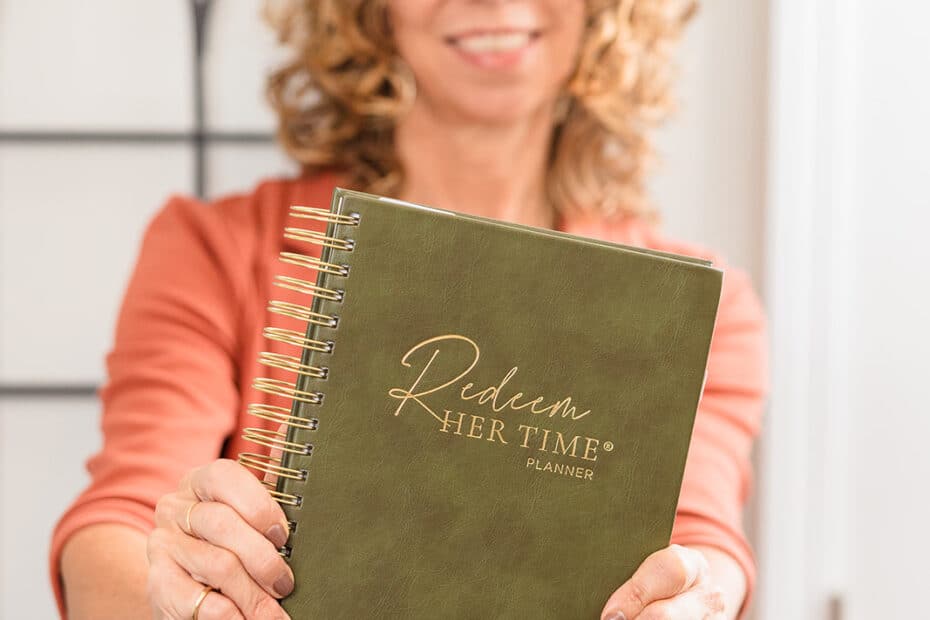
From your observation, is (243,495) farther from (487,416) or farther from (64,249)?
(64,249)

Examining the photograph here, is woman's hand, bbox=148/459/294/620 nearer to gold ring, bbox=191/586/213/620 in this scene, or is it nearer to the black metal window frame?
gold ring, bbox=191/586/213/620

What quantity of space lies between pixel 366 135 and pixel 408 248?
653mm

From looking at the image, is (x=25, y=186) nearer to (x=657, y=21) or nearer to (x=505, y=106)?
(x=505, y=106)

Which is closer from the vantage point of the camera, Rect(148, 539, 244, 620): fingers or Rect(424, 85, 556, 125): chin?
Rect(148, 539, 244, 620): fingers

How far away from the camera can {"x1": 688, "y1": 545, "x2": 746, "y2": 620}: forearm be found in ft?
2.95

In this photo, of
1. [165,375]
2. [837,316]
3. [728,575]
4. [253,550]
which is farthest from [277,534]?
[837,316]

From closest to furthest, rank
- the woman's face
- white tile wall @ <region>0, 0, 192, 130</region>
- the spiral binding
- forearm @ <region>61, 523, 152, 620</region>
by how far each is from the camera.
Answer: the spiral binding
forearm @ <region>61, 523, 152, 620</region>
the woman's face
white tile wall @ <region>0, 0, 192, 130</region>

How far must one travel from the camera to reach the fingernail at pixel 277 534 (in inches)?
22.7

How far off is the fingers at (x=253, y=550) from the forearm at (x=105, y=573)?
0.70 ft

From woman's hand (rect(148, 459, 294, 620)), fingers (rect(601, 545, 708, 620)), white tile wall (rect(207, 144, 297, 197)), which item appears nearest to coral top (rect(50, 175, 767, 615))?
white tile wall (rect(207, 144, 297, 197))

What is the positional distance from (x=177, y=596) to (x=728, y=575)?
1.67ft

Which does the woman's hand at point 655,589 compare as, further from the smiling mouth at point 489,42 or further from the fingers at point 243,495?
the smiling mouth at point 489,42

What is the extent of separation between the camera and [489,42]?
3.43ft

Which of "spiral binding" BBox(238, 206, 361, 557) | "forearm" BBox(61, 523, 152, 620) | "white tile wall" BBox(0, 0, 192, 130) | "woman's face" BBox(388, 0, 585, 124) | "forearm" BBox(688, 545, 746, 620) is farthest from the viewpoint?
"white tile wall" BBox(0, 0, 192, 130)
